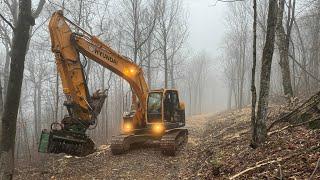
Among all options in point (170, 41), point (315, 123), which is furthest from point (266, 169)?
point (170, 41)

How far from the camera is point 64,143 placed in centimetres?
1109

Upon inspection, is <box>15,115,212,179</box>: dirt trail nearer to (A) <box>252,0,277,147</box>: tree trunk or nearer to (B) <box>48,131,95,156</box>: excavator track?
(B) <box>48,131,95,156</box>: excavator track

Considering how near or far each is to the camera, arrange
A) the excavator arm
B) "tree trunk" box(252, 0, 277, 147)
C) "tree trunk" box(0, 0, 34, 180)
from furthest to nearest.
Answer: the excavator arm, "tree trunk" box(0, 0, 34, 180), "tree trunk" box(252, 0, 277, 147)

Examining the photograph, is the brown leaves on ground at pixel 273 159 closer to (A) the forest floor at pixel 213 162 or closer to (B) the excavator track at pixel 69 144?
(A) the forest floor at pixel 213 162

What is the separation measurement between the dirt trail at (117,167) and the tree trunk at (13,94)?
2043 millimetres

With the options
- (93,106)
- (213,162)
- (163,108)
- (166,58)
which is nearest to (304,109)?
(213,162)

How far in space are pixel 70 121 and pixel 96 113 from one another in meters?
0.96

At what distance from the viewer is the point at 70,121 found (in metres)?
11.6

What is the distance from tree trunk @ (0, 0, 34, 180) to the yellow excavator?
3.33 ft

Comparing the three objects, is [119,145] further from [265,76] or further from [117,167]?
[265,76]

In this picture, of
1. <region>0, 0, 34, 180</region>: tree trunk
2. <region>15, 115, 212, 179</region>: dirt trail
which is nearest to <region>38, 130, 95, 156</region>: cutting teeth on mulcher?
<region>15, 115, 212, 179</region>: dirt trail

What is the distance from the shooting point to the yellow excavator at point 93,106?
1133 centimetres

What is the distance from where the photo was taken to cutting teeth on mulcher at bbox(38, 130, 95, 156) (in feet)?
35.3

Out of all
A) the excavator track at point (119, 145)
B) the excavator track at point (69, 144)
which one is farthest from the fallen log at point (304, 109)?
the excavator track at point (119, 145)
